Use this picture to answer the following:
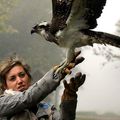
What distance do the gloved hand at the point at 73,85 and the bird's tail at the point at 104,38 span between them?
290mm

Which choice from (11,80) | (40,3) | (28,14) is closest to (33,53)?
(28,14)

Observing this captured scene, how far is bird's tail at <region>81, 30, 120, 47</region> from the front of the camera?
304cm

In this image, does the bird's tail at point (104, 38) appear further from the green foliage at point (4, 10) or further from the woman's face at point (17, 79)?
the green foliage at point (4, 10)

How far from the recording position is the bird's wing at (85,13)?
9.87 ft

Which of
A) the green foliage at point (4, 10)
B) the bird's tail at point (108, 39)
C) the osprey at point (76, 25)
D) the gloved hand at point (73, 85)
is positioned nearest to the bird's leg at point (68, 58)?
the osprey at point (76, 25)

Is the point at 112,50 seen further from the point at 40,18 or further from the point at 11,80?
the point at 11,80

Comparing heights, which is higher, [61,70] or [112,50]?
[112,50]

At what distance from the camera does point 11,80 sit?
11.3ft

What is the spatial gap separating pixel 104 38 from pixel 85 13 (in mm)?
220

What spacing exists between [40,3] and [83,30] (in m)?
32.9

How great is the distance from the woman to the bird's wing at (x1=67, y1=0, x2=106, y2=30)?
0.84 feet

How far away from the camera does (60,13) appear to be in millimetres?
3164

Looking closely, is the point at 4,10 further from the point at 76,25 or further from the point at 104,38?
the point at 104,38

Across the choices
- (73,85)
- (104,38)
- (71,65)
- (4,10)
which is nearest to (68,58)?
(71,65)
